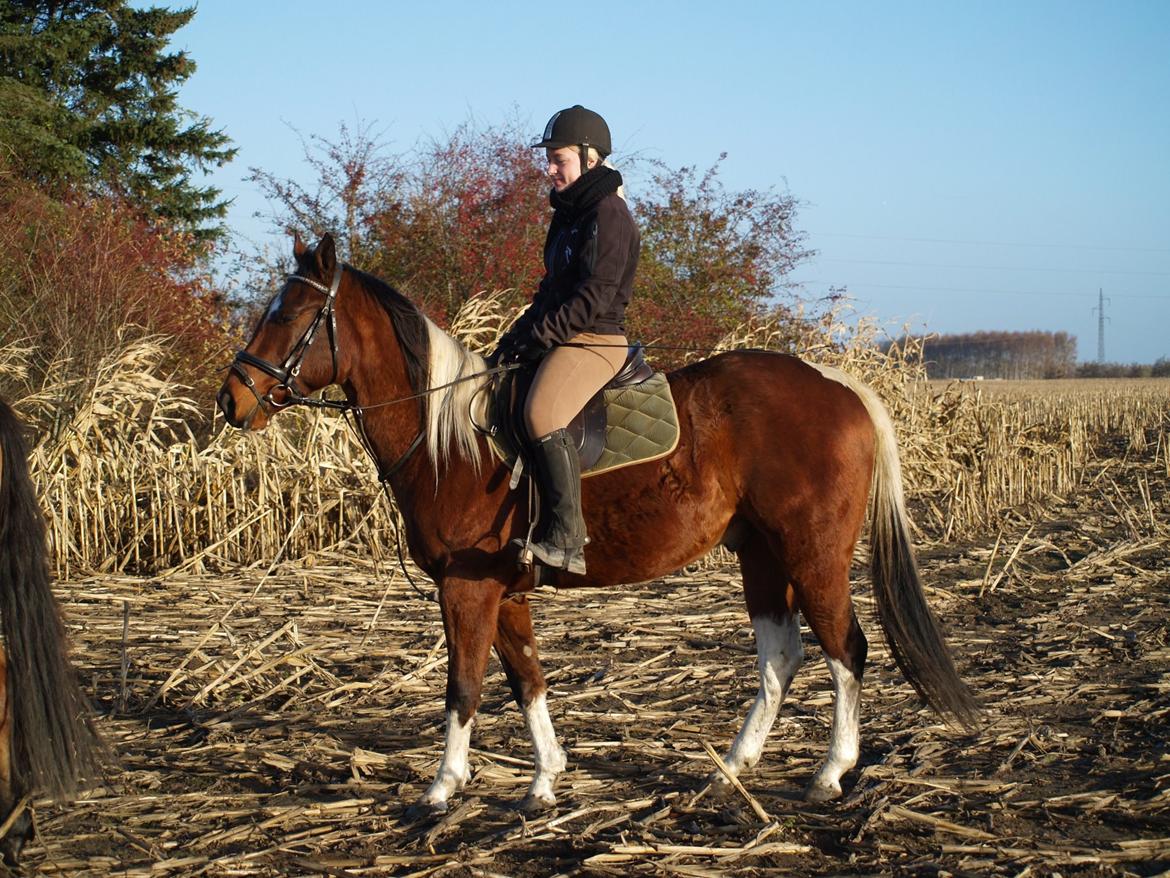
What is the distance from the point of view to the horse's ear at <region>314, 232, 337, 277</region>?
4.86 metres

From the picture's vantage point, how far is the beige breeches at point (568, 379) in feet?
15.9

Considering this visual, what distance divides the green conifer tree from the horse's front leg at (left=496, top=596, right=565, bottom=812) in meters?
17.9

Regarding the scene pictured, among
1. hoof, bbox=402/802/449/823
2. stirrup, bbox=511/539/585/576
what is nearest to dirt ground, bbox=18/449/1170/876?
hoof, bbox=402/802/449/823

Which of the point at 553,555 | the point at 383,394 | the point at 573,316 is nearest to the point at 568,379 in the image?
the point at 573,316

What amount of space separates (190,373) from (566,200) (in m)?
9.58

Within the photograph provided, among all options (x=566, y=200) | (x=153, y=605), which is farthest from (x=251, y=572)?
(x=566, y=200)

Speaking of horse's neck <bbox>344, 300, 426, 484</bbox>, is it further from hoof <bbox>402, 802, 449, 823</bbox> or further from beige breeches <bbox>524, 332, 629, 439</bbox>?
hoof <bbox>402, 802, 449, 823</bbox>

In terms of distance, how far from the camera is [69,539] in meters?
9.72

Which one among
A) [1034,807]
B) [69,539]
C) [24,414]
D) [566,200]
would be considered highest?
[566,200]

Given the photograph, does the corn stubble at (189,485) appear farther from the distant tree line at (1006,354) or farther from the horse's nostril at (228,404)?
the distant tree line at (1006,354)

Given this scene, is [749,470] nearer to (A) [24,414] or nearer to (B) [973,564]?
(B) [973,564]

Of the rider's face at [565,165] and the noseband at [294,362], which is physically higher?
the rider's face at [565,165]

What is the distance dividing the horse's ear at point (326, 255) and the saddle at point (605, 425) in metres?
0.92

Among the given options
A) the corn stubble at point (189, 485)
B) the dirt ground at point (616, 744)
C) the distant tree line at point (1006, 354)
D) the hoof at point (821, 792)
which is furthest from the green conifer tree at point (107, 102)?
the distant tree line at point (1006, 354)
